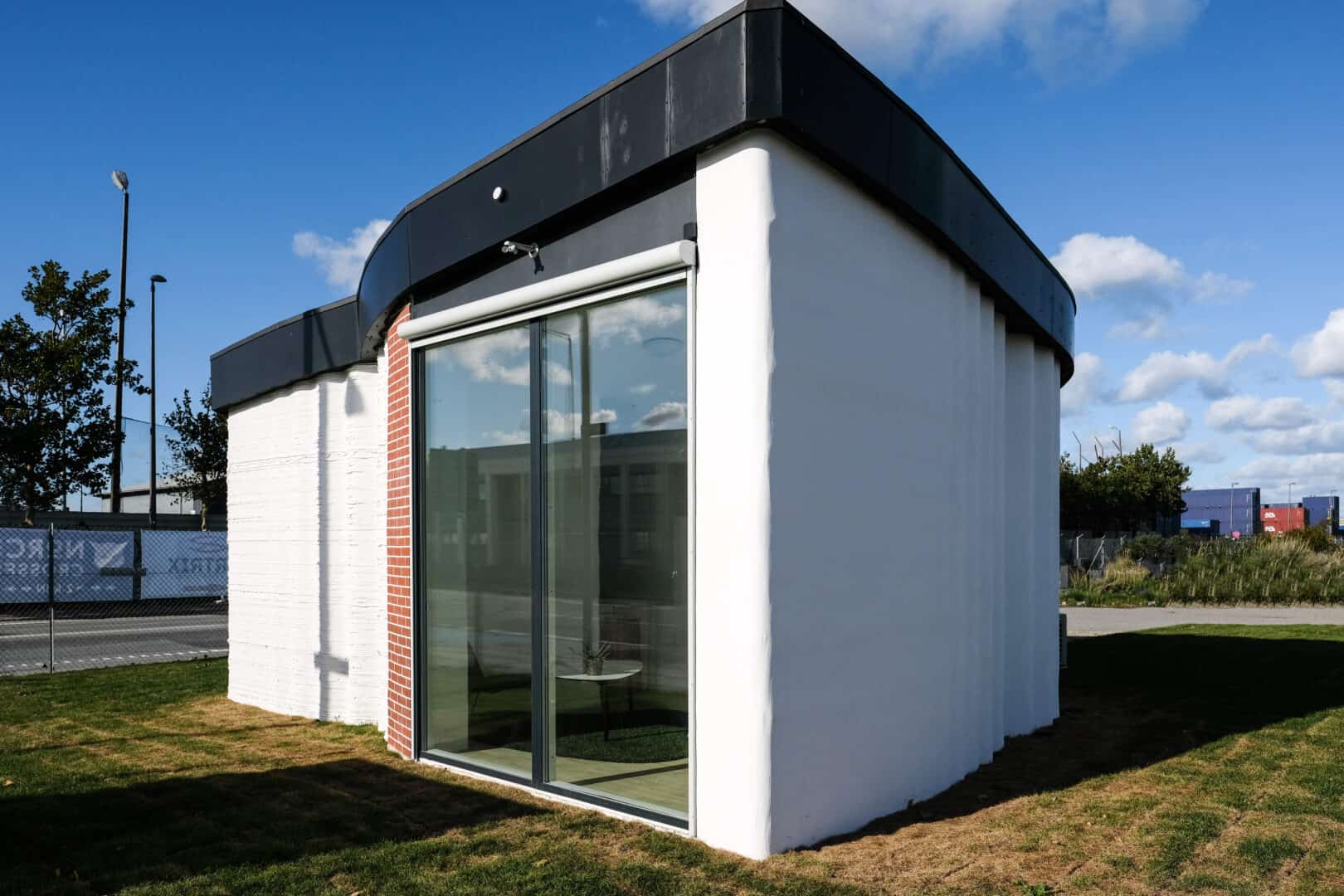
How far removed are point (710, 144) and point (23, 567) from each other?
19.3m

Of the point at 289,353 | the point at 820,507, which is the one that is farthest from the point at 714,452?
the point at 289,353

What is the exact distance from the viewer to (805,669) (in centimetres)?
517

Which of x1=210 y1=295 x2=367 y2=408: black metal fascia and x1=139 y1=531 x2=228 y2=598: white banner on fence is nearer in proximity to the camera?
x1=210 y1=295 x2=367 y2=408: black metal fascia

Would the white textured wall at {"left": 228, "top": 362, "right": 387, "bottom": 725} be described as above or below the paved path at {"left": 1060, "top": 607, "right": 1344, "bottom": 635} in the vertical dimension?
above

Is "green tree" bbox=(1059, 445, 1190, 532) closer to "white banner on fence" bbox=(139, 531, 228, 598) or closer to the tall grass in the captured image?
the tall grass

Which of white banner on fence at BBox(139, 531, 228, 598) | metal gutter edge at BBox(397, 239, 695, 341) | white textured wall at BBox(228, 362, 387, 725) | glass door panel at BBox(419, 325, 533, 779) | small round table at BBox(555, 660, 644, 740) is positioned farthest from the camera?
white banner on fence at BBox(139, 531, 228, 598)

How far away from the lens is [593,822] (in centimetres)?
557

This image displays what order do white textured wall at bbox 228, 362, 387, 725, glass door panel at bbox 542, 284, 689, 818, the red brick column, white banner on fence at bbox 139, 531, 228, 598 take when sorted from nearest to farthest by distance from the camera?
glass door panel at bbox 542, 284, 689, 818
the red brick column
white textured wall at bbox 228, 362, 387, 725
white banner on fence at bbox 139, 531, 228, 598

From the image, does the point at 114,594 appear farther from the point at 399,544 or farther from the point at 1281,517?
the point at 1281,517

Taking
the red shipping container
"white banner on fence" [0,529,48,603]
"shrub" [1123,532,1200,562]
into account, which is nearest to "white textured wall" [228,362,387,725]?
"white banner on fence" [0,529,48,603]

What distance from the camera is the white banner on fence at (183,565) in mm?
20984

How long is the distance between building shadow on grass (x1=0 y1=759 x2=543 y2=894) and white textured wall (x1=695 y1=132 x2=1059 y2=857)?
5.84ft

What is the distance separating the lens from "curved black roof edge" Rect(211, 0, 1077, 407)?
16.2 ft

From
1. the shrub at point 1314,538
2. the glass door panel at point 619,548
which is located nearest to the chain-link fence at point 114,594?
the glass door panel at point 619,548
